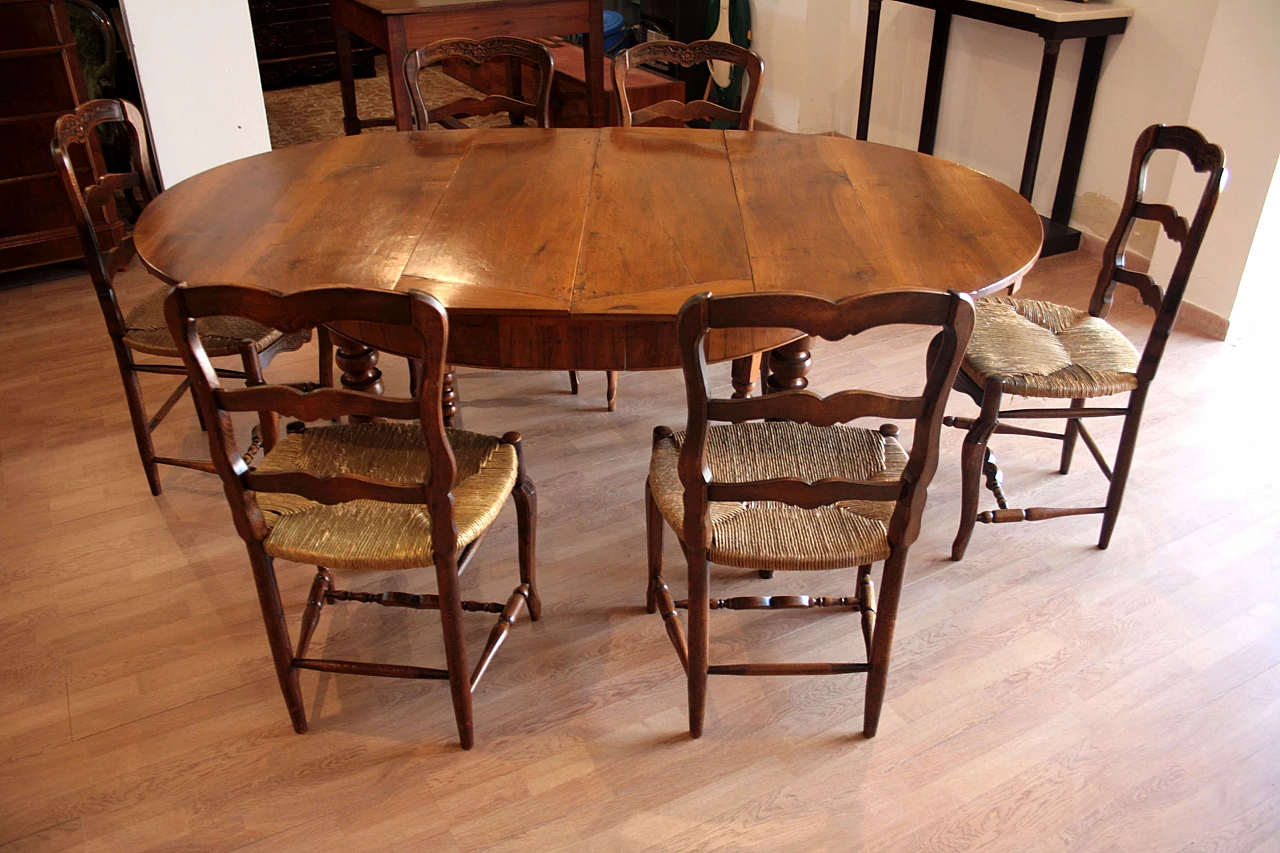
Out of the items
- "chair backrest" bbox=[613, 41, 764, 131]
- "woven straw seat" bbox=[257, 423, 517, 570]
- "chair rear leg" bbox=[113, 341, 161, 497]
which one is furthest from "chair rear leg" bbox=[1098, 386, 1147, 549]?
"chair rear leg" bbox=[113, 341, 161, 497]

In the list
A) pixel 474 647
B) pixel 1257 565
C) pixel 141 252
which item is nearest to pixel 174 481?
pixel 141 252

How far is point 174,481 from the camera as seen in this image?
2.64 m

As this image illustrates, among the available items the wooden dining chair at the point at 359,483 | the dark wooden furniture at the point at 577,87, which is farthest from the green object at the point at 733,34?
the wooden dining chair at the point at 359,483

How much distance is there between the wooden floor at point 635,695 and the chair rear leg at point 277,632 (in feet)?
0.23

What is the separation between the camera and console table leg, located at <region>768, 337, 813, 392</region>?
84.7 inches

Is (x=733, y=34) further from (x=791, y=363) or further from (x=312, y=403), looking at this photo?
(x=312, y=403)

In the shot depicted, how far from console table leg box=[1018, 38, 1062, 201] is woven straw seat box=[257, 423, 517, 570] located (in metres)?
2.76

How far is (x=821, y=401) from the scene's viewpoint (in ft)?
4.81

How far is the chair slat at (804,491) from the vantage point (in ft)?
5.14

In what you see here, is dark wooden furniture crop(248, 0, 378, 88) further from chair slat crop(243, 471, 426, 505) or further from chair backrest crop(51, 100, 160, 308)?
chair slat crop(243, 471, 426, 505)

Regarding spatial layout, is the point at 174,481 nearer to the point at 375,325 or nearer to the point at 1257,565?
the point at 375,325

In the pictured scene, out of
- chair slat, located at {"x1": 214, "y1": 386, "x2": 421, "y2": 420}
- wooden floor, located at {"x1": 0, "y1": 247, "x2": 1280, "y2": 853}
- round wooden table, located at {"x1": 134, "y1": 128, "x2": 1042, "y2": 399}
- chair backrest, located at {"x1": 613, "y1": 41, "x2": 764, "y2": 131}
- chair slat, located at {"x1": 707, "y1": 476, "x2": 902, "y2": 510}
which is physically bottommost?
wooden floor, located at {"x1": 0, "y1": 247, "x2": 1280, "y2": 853}

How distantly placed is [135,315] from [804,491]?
5.81ft

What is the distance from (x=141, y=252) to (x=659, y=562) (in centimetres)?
119
